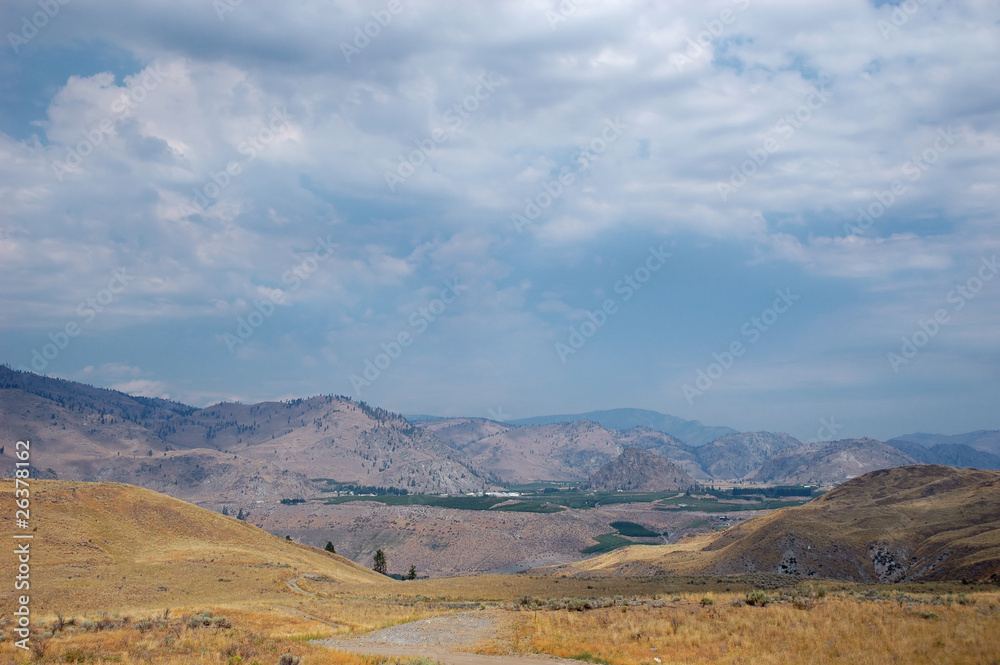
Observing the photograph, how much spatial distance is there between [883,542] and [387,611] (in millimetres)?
71351

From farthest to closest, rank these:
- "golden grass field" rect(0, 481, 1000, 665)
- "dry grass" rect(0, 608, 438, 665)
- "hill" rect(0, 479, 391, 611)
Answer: "hill" rect(0, 479, 391, 611)
"golden grass field" rect(0, 481, 1000, 665)
"dry grass" rect(0, 608, 438, 665)

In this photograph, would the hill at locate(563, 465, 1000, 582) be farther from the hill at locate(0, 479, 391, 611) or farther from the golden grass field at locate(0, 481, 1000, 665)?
the hill at locate(0, 479, 391, 611)

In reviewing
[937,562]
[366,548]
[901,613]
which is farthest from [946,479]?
[366,548]

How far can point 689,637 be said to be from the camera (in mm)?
24000

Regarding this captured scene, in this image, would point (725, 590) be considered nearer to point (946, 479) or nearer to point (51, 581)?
point (51, 581)

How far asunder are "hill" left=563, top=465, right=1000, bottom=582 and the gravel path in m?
47.0

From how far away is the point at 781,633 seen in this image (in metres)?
23.6

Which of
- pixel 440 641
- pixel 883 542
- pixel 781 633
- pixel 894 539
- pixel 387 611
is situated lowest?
pixel 883 542

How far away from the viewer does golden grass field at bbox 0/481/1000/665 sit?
2177 centimetres

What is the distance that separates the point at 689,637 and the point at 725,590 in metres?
27.4

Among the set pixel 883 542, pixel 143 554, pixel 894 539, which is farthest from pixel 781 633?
pixel 894 539

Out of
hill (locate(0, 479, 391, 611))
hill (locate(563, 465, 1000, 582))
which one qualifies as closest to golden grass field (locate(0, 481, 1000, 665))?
hill (locate(0, 479, 391, 611))

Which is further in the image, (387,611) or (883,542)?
(883,542)

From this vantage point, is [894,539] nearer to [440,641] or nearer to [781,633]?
[781,633]
